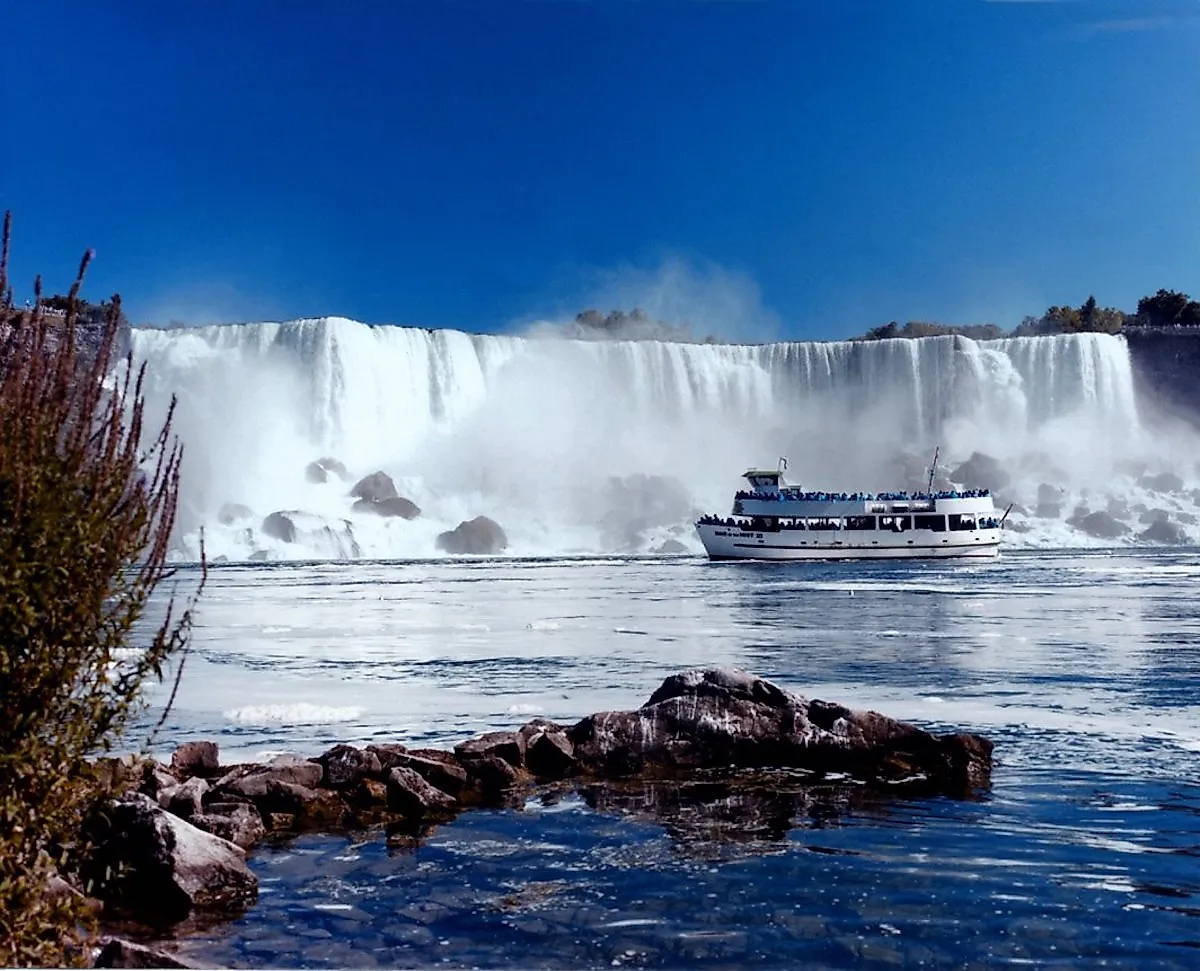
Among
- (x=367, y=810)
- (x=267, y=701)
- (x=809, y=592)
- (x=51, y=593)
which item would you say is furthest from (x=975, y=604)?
(x=51, y=593)

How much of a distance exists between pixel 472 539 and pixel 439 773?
186ft

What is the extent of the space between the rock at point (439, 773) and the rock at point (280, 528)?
2156 inches

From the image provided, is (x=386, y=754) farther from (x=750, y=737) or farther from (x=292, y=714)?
(x=292, y=714)

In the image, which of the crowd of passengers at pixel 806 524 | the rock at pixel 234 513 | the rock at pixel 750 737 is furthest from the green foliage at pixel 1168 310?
the rock at pixel 750 737

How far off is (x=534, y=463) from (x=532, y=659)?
2164 inches

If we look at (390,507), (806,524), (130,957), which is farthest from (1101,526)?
(130,957)

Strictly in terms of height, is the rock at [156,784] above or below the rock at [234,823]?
above

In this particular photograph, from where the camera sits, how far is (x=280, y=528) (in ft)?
202

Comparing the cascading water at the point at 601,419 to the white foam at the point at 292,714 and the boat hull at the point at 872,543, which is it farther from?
the white foam at the point at 292,714

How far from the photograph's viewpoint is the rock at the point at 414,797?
26.0 ft

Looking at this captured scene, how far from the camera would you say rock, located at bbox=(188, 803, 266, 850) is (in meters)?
7.04

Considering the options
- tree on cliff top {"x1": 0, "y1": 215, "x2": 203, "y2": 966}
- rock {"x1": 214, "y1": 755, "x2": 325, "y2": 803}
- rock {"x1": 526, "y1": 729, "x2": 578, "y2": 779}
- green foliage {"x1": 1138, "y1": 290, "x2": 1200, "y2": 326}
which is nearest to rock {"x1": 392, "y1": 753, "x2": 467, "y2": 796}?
rock {"x1": 214, "y1": 755, "x2": 325, "y2": 803}

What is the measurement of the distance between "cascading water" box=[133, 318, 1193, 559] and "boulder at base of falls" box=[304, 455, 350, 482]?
361 millimetres

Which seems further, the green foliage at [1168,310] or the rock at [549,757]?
the green foliage at [1168,310]
